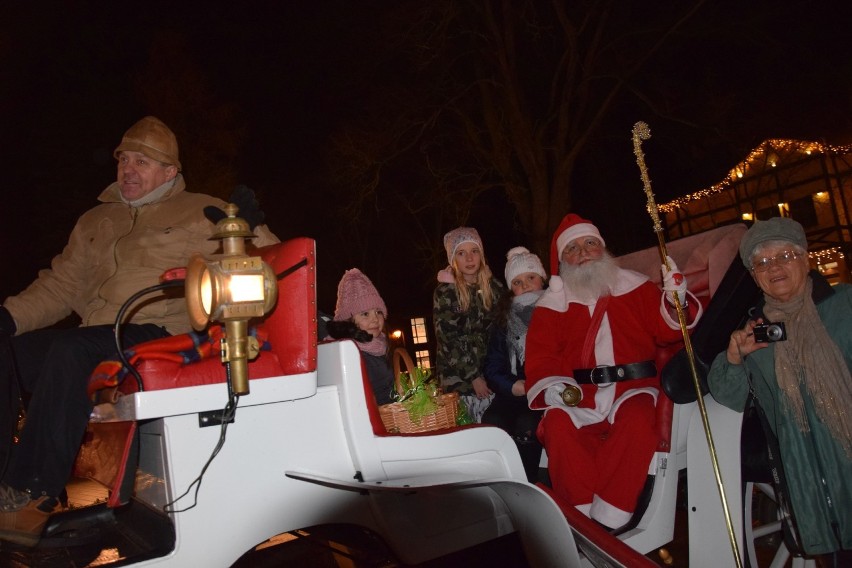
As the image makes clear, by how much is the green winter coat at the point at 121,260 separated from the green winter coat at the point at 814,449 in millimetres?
2125

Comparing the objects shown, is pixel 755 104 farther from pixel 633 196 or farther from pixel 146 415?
pixel 146 415

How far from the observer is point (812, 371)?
2359 mm

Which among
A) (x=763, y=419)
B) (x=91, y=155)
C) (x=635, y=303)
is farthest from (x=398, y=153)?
(x=763, y=419)

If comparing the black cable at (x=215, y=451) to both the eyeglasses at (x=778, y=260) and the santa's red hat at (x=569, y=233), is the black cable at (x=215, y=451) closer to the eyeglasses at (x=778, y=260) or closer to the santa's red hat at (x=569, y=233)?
the eyeglasses at (x=778, y=260)

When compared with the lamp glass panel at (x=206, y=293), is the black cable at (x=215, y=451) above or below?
below

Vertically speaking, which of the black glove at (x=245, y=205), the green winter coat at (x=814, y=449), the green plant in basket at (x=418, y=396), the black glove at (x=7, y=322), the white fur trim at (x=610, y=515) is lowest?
the white fur trim at (x=610, y=515)

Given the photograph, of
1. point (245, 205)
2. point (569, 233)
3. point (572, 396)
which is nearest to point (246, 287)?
point (245, 205)

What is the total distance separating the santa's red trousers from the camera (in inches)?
109

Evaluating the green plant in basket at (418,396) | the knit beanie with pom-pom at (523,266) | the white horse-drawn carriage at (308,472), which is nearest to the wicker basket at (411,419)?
the green plant in basket at (418,396)

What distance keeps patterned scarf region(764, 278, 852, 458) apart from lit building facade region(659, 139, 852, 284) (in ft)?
41.1

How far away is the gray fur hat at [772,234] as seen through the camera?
245cm

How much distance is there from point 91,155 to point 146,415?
1191 centimetres

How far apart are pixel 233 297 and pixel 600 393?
210 cm

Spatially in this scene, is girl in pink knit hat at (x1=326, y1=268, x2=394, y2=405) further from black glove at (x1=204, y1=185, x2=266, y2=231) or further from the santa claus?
black glove at (x1=204, y1=185, x2=266, y2=231)
